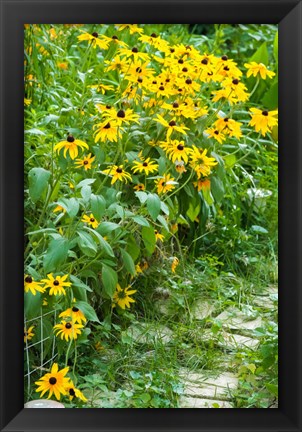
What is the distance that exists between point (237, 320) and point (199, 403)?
0.38 metres

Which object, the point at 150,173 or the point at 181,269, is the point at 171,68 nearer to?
the point at 150,173

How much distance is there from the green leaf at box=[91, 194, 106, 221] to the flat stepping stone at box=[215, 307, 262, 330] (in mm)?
534

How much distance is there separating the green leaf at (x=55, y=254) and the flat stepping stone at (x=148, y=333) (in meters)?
0.36

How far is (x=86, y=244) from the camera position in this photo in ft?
7.27

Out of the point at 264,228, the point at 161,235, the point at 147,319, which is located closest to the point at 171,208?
the point at 161,235

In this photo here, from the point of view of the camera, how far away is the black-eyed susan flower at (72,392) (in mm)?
2189

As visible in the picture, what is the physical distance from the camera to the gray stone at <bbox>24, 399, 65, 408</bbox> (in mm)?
2131

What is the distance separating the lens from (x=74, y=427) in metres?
2.09

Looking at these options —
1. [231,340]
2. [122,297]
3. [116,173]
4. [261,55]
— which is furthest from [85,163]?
[261,55]

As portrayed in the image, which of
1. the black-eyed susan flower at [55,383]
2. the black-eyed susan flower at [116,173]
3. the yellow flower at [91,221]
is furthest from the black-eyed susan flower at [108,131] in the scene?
the black-eyed susan flower at [55,383]

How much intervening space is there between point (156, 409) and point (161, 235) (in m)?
0.54

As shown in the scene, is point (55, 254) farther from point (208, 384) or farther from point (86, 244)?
point (208, 384)

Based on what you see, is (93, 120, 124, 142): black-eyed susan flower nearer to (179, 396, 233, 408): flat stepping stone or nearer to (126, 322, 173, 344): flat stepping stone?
(126, 322, 173, 344): flat stepping stone

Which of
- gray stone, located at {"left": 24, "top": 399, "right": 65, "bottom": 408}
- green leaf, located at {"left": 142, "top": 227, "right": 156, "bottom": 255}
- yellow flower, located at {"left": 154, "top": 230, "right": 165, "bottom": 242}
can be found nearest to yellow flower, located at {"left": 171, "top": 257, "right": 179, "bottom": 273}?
yellow flower, located at {"left": 154, "top": 230, "right": 165, "bottom": 242}
